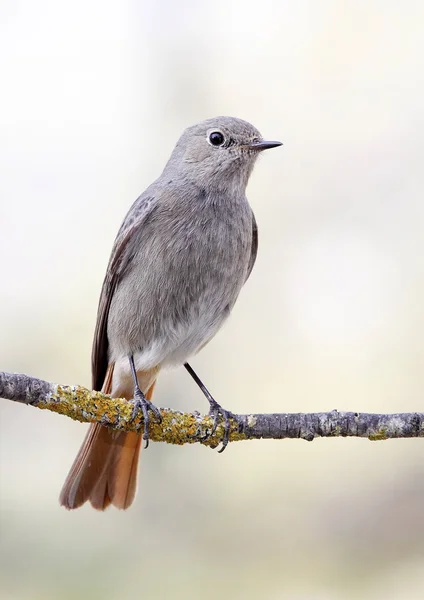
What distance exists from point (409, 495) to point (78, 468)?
1988mm

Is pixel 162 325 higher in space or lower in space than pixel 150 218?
lower

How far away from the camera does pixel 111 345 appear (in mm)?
4812

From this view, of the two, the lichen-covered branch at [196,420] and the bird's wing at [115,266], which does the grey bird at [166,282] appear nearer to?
the bird's wing at [115,266]

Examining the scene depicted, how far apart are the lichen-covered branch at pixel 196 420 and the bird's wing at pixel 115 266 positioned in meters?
1.23

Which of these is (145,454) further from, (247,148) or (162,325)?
(247,148)

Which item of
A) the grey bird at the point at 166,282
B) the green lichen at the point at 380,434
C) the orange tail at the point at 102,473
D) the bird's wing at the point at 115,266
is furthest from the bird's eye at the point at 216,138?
the green lichen at the point at 380,434

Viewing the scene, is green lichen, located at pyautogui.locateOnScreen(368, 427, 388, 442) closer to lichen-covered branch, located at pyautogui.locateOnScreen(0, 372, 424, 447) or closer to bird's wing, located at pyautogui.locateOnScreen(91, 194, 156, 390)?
lichen-covered branch, located at pyautogui.locateOnScreen(0, 372, 424, 447)

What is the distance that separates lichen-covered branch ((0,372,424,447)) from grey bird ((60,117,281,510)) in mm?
568

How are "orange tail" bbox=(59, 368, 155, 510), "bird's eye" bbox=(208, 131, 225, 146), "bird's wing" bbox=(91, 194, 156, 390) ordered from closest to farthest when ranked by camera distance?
"orange tail" bbox=(59, 368, 155, 510)
"bird's wing" bbox=(91, 194, 156, 390)
"bird's eye" bbox=(208, 131, 225, 146)

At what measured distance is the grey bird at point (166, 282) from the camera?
4.49 meters

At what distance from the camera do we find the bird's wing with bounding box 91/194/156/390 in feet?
15.3

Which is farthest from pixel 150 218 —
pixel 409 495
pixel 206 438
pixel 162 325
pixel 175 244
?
pixel 409 495

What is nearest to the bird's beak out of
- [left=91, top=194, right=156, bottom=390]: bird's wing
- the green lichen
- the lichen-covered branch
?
[left=91, top=194, right=156, bottom=390]: bird's wing

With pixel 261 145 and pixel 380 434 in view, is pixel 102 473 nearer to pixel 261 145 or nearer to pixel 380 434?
pixel 380 434
